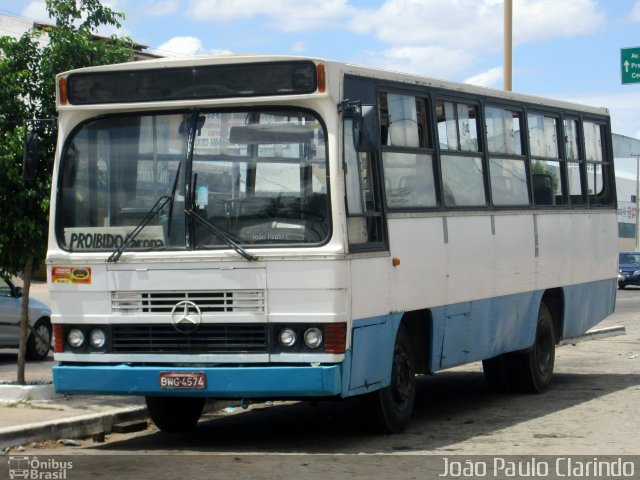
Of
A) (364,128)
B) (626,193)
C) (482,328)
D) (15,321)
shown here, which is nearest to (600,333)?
(15,321)

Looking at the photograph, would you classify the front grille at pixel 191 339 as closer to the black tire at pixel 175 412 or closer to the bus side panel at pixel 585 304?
the black tire at pixel 175 412

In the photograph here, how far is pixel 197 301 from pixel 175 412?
2.02 meters

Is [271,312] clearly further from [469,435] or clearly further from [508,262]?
[508,262]

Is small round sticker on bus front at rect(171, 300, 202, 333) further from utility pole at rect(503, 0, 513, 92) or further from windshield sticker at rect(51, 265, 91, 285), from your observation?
utility pole at rect(503, 0, 513, 92)

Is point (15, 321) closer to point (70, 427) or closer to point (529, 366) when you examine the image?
point (529, 366)

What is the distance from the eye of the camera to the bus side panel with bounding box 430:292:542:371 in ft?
39.2

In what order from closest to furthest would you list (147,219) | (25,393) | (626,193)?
(147,219)
(25,393)
(626,193)

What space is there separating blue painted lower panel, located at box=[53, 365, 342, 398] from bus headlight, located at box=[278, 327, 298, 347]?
0.63ft

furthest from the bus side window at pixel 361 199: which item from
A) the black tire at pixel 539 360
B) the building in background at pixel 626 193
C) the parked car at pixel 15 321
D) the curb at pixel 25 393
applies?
the building in background at pixel 626 193

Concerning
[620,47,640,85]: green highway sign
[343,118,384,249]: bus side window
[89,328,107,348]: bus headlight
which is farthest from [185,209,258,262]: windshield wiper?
[620,47,640,85]: green highway sign

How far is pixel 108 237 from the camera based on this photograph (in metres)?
10.4

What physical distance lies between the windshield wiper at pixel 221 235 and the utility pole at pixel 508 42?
37.0 ft

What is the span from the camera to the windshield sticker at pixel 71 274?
1037cm

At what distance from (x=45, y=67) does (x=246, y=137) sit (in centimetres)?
460
